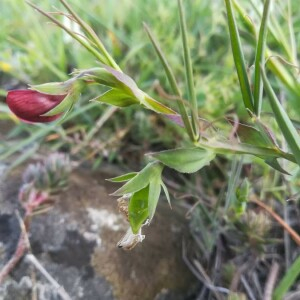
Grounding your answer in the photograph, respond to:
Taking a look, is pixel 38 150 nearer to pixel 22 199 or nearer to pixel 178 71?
pixel 22 199

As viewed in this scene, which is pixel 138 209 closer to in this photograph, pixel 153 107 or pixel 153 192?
pixel 153 192

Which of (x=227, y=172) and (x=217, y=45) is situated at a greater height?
(x=217, y=45)

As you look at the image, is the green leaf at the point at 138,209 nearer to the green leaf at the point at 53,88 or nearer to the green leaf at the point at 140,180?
the green leaf at the point at 140,180

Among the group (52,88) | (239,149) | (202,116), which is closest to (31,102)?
(52,88)

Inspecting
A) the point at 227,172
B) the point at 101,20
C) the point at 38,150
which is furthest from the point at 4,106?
the point at 227,172

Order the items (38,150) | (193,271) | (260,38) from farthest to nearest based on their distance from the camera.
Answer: (38,150) → (193,271) → (260,38)
